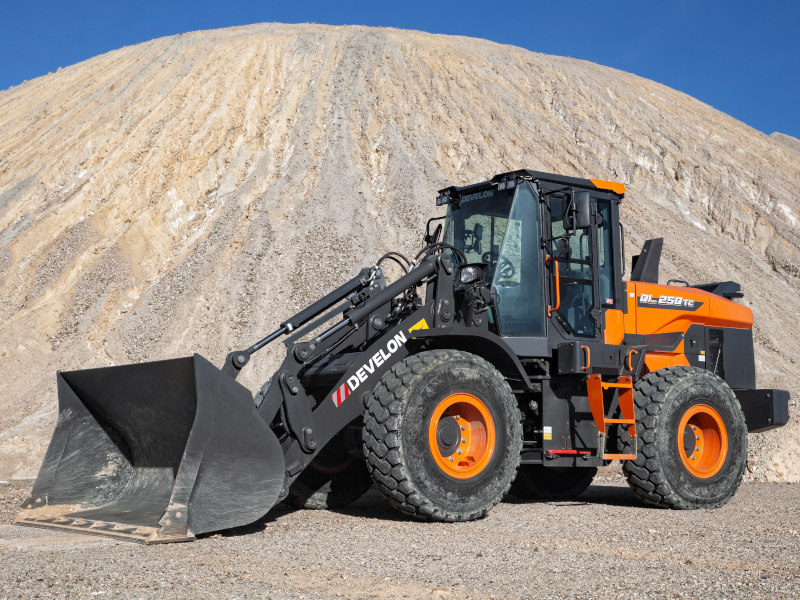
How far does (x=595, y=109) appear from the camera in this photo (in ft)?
120

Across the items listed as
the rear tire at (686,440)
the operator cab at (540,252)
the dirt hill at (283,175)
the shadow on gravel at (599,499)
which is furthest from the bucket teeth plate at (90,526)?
the dirt hill at (283,175)

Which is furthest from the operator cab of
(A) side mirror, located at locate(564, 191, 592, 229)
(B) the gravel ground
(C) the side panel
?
(B) the gravel ground

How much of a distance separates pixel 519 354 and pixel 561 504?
1.85 m

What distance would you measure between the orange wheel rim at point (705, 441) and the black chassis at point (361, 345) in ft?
6.49

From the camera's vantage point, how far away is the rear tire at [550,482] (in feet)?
31.5

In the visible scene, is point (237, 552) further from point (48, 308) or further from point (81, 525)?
point (48, 308)

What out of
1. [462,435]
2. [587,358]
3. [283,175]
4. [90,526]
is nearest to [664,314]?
[587,358]

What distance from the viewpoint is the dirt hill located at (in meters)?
23.3

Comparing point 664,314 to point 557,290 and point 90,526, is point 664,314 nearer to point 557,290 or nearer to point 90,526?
point 557,290

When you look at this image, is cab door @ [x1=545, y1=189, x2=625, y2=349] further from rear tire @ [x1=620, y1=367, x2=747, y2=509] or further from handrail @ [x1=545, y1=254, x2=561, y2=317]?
rear tire @ [x1=620, y1=367, x2=747, y2=509]

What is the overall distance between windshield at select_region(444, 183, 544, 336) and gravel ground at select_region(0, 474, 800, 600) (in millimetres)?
1824

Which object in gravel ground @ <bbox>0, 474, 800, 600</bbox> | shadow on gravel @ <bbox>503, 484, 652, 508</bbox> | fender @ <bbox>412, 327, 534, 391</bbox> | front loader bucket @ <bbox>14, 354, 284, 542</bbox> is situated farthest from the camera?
shadow on gravel @ <bbox>503, 484, 652, 508</bbox>

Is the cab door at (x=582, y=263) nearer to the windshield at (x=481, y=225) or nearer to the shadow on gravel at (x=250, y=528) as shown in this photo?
the windshield at (x=481, y=225)

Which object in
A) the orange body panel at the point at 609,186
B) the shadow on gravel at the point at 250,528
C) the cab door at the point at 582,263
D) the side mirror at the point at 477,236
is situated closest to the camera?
the shadow on gravel at the point at 250,528
